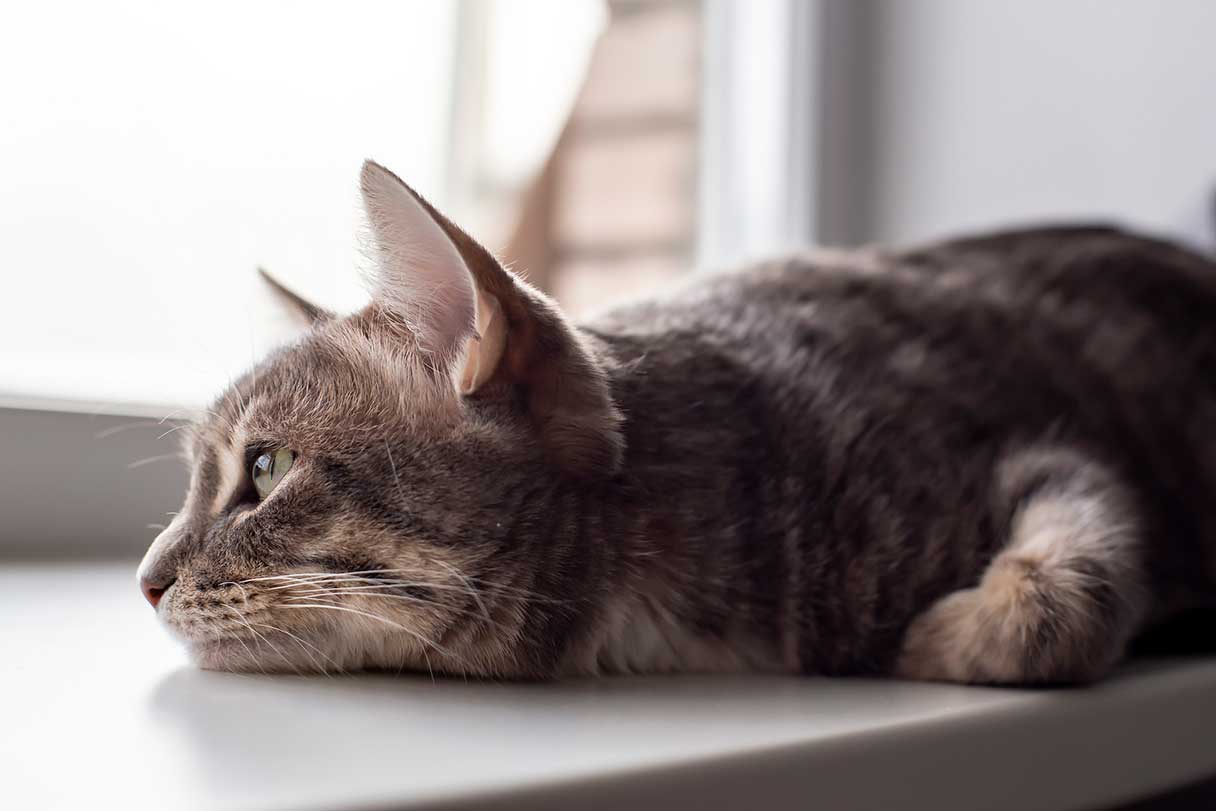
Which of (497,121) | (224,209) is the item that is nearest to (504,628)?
(224,209)

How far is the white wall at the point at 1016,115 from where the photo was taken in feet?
5.58

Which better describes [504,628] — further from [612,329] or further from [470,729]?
[612,329]

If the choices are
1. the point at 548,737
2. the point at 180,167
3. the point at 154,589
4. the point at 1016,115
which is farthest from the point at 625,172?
the point at 548,737

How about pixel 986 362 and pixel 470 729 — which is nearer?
pixel 470 729

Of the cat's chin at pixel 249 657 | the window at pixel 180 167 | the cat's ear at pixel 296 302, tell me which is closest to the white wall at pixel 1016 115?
the window at pixel 180 167

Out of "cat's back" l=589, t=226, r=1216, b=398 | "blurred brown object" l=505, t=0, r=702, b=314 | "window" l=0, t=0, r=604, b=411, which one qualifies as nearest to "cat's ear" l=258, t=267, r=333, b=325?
"window" l=0, t=0, r=604, b=411

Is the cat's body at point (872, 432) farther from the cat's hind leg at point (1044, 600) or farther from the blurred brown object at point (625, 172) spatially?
the blurred brown object at point (625, 172)

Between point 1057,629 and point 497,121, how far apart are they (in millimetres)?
1222

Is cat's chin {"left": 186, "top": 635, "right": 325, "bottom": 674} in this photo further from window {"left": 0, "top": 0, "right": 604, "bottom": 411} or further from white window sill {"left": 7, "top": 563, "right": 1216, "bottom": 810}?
window {"left": 0, "top": 0, "right": 604, "bottom": 411}

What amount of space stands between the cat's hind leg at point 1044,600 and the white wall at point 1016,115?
2.53ft

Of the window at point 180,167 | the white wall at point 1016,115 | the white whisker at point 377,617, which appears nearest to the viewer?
the white whisker at point 377,617

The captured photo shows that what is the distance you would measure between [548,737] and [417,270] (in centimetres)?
37

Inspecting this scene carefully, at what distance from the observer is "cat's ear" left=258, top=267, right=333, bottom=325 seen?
1003 millimetres

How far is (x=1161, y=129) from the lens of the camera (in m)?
1.72
